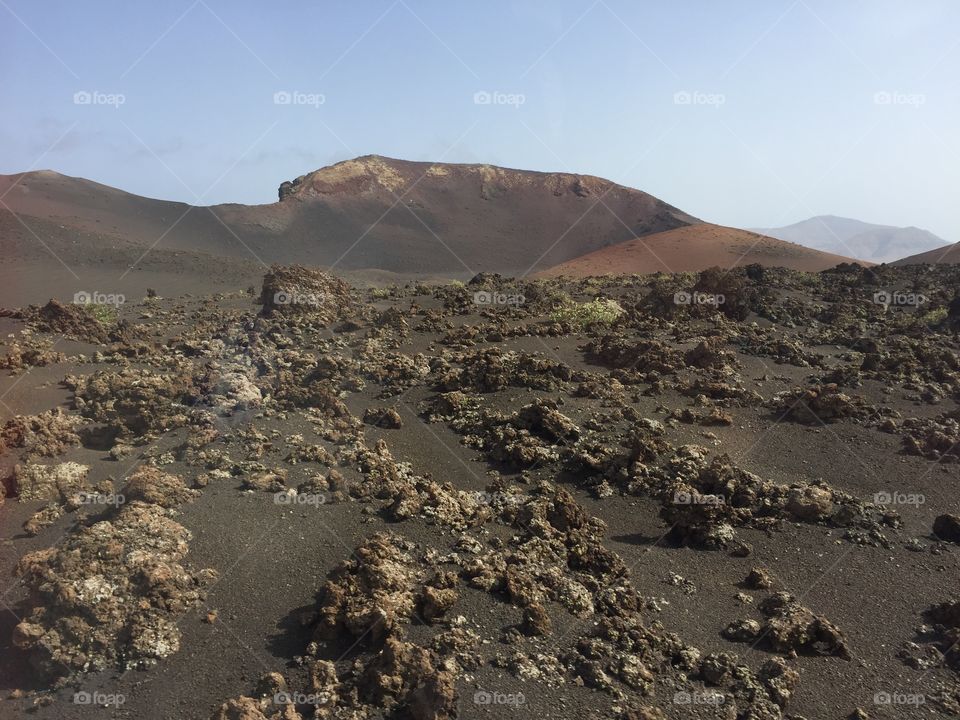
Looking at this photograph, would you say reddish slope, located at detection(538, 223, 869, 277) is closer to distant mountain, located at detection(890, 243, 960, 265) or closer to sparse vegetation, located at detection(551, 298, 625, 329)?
distant mountain, located at detection(890, 243, 960, 265)

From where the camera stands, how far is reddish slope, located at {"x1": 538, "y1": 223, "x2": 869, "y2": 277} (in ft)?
114

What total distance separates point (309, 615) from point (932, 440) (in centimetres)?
806

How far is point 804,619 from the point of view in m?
5.24

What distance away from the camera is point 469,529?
20.7 ft

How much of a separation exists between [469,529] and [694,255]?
33836 mm

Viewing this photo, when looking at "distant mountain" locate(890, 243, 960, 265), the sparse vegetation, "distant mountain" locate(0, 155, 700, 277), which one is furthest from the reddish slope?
the sparse vegetation

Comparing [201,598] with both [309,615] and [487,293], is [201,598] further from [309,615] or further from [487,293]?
[487,293]

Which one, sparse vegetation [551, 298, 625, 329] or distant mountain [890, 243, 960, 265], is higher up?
distant mountain [890, 243, 960, 265]

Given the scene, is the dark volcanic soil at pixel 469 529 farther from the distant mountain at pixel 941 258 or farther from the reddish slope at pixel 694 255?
the reddish slope at pixel 694 255

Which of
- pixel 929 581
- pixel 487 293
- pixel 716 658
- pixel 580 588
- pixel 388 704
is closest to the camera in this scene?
pixel 388 704

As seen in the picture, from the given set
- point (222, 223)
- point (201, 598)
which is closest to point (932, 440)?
point (201, 598)

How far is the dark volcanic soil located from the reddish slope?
75.7ft

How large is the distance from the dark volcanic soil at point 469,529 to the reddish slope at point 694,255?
2307 cm

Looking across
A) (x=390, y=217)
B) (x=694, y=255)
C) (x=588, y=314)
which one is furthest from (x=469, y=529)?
(x=390, y=217)
